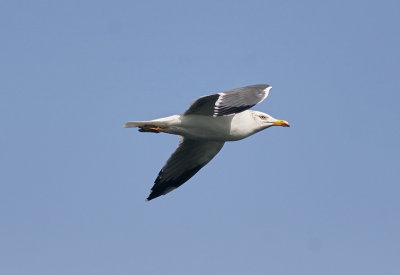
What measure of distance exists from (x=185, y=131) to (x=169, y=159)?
2223 mm

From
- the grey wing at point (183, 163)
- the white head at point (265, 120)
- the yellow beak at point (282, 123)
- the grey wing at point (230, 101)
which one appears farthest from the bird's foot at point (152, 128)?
the yellow beak at point (282, 123)

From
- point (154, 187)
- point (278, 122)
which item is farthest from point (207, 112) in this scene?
point (154, 187)

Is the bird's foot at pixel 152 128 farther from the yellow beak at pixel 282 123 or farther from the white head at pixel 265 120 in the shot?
the yellow beak at pixel 282 123

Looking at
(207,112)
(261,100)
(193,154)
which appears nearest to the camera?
(261,100)

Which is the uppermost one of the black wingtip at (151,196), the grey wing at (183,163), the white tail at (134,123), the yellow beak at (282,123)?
the white tail at (134,123)

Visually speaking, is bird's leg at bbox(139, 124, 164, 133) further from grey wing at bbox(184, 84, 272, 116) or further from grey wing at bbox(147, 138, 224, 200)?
grey wing at bbox(147, 138, 224, 200)

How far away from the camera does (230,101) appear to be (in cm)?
1736

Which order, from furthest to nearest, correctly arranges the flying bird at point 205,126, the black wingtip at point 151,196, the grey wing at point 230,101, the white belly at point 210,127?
the black wingtip at point 151,196, the white belly at point 210,127, the flying bird at point 205,126, the grey wing at point 230,101

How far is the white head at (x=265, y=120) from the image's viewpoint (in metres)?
19.5

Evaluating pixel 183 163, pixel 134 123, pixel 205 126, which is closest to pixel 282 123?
pixel 205 126

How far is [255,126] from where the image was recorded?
1936cm

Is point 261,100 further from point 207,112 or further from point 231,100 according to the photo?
point 207,112

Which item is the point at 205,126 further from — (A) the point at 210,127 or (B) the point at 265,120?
(B) the point at 265,120

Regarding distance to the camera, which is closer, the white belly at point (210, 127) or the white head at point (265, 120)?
the white belly at point (210, 127)
